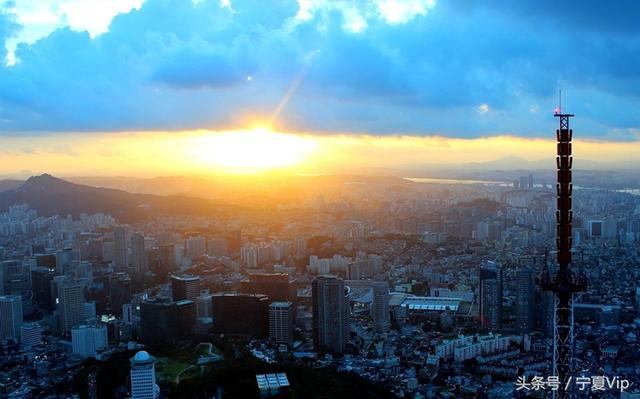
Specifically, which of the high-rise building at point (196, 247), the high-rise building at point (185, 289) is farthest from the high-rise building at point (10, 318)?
the high-rise building at point (196, 247)

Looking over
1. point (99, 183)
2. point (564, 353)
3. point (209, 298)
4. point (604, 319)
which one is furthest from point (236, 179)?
point (564, 353)

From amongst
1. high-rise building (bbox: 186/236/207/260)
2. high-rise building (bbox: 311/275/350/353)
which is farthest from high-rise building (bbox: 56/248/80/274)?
high-rise building (bbox: 311/275/350/353)

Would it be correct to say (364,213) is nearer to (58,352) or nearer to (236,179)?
(236,179)

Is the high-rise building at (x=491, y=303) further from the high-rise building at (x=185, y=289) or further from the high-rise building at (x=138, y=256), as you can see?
the high-rise building at (x=138, y=256)

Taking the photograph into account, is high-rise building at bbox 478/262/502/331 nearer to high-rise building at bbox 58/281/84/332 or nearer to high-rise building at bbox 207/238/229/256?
high-rise building at bbox 58/281/84/332

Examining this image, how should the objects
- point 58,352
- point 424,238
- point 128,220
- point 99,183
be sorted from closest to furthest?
1. point 58,352
2. point 424,238
3. point 128,220
4. point 99,183

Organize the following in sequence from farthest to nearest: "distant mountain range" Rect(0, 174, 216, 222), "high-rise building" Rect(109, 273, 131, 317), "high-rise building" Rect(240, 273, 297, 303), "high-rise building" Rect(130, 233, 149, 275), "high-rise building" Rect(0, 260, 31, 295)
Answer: "distant mountain range" Rect(0, 174, 216, 222), "high-rise building" Rect(130, 233, 149, 275), "high-rise building" Rect(0, 260, 31, 295), "high-rise building" Rect(109, 273, 131, 317), "high-rise building" Rect(240, 273, 297, 303)
